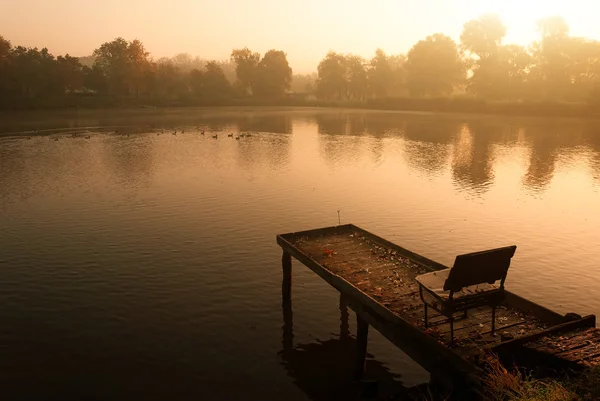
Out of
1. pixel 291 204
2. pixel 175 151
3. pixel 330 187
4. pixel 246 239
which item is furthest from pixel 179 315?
pixel 175 151

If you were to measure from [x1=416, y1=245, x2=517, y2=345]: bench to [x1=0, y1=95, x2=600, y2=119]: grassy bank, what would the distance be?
122m

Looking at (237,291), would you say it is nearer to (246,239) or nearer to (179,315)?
(179,315)

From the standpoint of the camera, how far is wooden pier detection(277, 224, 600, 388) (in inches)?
430

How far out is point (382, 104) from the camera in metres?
170

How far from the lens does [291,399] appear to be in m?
13.8

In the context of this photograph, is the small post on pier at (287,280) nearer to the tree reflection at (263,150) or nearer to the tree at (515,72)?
the tree reflection at (263,150)

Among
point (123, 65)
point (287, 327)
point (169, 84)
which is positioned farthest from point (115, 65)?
point (287, 327)

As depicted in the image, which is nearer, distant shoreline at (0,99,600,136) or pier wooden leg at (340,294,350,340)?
pier wooden leg at (340,294,350,340)

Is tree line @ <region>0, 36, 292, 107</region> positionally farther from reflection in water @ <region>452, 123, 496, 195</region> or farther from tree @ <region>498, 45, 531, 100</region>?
reflection in water @ <region>452, 123, 496, 195</region>

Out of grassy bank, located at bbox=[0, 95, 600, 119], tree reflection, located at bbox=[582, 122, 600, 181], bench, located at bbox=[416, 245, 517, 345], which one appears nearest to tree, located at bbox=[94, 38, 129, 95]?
grassy bank, located at bbox=[0, 95, 600, 119]

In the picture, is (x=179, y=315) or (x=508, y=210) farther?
(x=508, y=210)

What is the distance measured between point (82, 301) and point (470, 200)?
27944mm

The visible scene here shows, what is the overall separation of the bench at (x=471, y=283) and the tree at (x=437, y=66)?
157171mm

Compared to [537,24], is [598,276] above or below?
below
